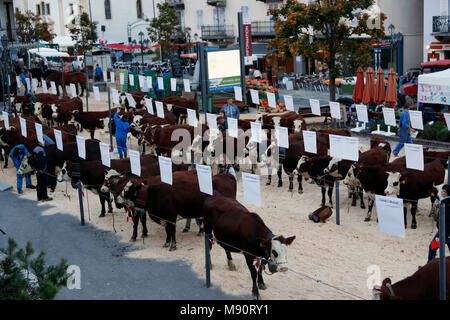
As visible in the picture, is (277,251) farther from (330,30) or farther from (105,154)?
(330,30)

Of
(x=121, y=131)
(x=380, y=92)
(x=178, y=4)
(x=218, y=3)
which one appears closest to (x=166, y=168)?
(x=121, y=131)

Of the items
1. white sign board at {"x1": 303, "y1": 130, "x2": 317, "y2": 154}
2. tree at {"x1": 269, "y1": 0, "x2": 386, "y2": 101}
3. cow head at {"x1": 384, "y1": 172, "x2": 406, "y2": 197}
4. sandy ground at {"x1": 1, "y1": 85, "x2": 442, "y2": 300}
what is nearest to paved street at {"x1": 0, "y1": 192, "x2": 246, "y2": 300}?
sandy ground at {"x1": 1, "y1": 85, "x2": 442, "y2": 300}

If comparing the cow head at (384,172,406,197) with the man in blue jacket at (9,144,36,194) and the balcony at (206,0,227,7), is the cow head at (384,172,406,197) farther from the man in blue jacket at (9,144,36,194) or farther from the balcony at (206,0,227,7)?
the balcony at (206,0,227,7)

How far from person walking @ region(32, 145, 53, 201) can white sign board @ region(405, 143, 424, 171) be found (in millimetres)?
8814

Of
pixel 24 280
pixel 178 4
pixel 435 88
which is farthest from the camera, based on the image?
pixel 178 4

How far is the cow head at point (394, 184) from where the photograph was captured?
1257 cm

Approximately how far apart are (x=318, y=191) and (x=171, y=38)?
3319 centimetres

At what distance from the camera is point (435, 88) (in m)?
20.9

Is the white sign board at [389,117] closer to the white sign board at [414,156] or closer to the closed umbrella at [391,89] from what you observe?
the closed umbrella at [391,89]

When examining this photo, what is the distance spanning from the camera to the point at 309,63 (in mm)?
43781

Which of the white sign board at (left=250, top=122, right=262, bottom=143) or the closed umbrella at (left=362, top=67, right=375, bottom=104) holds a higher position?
the closed umbrella at (left=362, top=67, right=375, bottom=104)

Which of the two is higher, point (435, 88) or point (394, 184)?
point (435, 88)

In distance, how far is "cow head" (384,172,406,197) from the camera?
12570mm

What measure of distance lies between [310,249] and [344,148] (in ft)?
9.24
